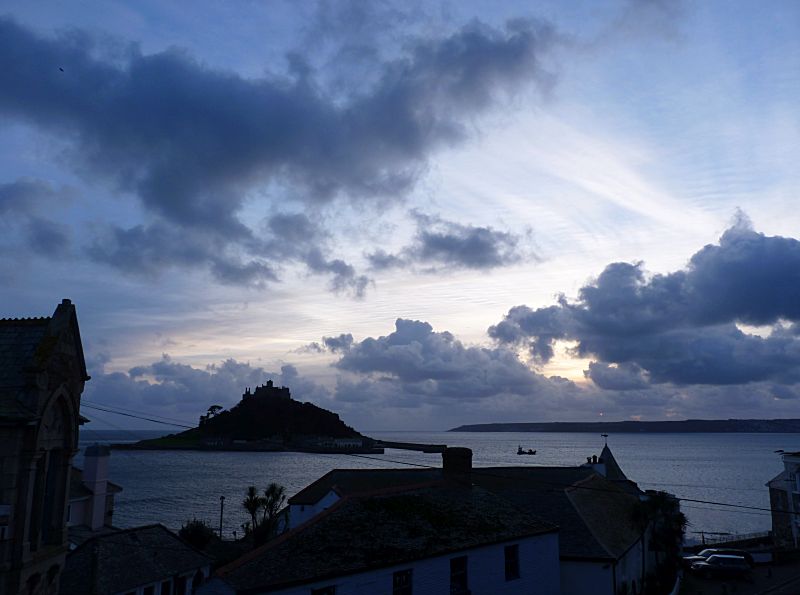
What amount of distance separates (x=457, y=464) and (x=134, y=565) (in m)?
16.8

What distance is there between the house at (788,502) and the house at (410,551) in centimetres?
4579

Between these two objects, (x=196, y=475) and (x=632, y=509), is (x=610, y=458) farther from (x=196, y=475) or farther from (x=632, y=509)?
(x=196, y=475)

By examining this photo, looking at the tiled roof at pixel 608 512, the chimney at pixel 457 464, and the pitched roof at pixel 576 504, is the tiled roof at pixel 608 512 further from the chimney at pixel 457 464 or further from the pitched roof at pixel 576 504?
the chimney at pixel 457 464

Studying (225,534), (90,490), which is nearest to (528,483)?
(90,490)

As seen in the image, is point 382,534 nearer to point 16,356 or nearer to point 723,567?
point 16,356

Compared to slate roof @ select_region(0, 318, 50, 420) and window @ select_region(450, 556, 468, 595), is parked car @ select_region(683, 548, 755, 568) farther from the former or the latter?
slate roof @ select_region(0, 318, 50, 420)

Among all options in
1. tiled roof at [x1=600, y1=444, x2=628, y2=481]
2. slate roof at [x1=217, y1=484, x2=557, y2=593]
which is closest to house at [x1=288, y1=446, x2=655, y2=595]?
slate roof at [x1=217, y1=484, x2=557, y2=593]

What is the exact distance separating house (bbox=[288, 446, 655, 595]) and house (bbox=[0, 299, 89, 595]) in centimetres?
1351

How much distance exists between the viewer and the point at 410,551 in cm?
2544

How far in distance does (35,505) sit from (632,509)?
36483 millimetres

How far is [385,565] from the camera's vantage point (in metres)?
24.0

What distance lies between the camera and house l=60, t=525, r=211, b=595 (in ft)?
93.4

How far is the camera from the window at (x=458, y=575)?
1069 inches

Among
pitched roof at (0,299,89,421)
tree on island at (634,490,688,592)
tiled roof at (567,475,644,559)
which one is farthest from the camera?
tree on island at (634,490,688,592)
